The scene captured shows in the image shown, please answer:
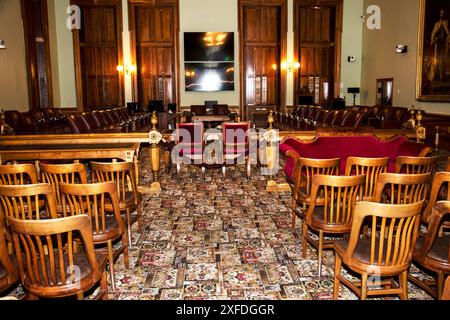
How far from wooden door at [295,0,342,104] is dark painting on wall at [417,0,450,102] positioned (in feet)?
13.7

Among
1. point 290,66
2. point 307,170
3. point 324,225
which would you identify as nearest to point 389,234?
point 324,225

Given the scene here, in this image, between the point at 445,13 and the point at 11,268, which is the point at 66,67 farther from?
the point at 11,268

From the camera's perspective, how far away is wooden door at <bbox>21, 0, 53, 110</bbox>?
12148mm

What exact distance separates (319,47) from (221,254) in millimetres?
12736

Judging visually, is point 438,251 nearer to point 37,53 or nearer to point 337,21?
point 37,53

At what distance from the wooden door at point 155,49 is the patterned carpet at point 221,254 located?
30.0 ft

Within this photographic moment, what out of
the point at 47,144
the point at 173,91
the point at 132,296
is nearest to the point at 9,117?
the point at 47,144

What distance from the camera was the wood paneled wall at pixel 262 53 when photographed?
48.3ft

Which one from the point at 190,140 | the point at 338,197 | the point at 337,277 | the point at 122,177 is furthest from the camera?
the point at 190,140

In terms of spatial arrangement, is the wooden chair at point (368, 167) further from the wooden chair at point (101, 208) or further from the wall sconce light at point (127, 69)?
the wall sconce light at point (127, 69)

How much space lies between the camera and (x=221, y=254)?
4.09m

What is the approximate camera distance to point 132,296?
3250 mm

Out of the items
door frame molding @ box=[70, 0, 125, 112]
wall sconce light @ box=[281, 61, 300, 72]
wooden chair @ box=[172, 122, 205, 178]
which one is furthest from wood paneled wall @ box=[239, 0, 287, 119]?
wooden chair @ box=[172, 122, 205, 178]

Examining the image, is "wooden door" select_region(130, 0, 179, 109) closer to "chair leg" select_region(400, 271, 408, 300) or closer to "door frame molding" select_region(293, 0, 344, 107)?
"door frame molding" select_region(293, 0, 344, 107)
